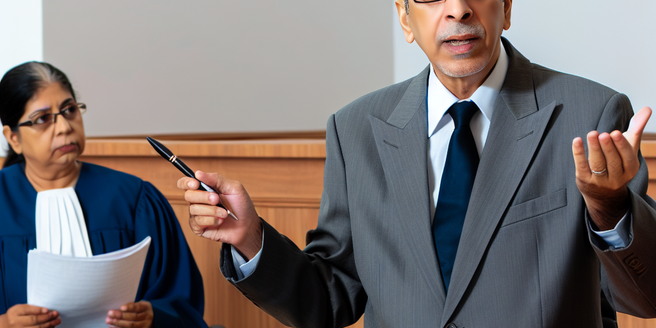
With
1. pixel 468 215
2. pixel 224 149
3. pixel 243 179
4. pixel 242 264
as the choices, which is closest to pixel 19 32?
pixel 224 149

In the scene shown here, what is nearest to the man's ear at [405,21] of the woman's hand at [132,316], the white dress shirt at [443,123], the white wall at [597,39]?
the white dress shirt at [443,123]

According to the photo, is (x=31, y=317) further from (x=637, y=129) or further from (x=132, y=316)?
(x=637, y=129)

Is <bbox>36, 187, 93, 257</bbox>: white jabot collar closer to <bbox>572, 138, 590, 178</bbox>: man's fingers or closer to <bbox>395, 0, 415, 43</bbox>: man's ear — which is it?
<bbox>395, 0, 415, 43</bbox>: man's ear

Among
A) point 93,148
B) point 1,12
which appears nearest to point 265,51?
point 1,12

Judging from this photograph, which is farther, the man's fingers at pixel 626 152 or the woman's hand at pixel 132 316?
the woman's hand at pixel 132 316

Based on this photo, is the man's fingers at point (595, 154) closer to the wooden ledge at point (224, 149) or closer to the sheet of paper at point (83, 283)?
the sheet of paper at point (83, 283)

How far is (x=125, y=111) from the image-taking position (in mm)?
4066

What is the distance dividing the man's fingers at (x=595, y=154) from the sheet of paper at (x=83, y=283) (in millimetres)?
1296

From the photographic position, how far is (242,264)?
1.15 meters

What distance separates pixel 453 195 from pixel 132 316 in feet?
3.66

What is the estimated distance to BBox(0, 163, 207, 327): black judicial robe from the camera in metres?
1.86

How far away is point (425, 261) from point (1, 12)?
3.51m

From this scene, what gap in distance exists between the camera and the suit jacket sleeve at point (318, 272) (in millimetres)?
1131

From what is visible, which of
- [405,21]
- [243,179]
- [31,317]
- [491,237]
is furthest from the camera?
[243,179]
